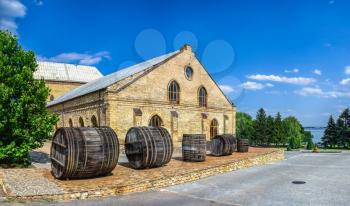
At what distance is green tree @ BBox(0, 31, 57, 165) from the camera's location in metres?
14.0

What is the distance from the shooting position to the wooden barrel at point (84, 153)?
1043 cm

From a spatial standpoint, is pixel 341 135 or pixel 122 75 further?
pixel 341 135

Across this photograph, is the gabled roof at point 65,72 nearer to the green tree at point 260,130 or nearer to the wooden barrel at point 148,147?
the green tree at point 260,130

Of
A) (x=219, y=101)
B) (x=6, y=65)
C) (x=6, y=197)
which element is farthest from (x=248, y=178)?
(x=219, y=101)

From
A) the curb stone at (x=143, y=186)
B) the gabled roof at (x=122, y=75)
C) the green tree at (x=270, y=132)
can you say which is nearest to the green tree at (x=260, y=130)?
the green tree at (x=270, y=132)

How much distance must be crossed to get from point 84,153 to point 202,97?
20543mm

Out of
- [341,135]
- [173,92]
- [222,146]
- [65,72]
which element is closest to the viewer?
[222,146]

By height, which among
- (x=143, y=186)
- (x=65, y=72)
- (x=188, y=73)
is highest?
(x=65, y=72)

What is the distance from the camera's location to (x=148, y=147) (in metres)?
13.3

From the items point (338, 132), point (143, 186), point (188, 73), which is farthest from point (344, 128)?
point (143, 186)

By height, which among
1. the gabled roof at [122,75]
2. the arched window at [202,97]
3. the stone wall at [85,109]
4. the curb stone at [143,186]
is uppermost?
the gabled roof at [122,75]

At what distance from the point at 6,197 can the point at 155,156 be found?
6.29 m

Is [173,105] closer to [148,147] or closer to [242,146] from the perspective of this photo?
[242,146]

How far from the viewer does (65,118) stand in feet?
102
